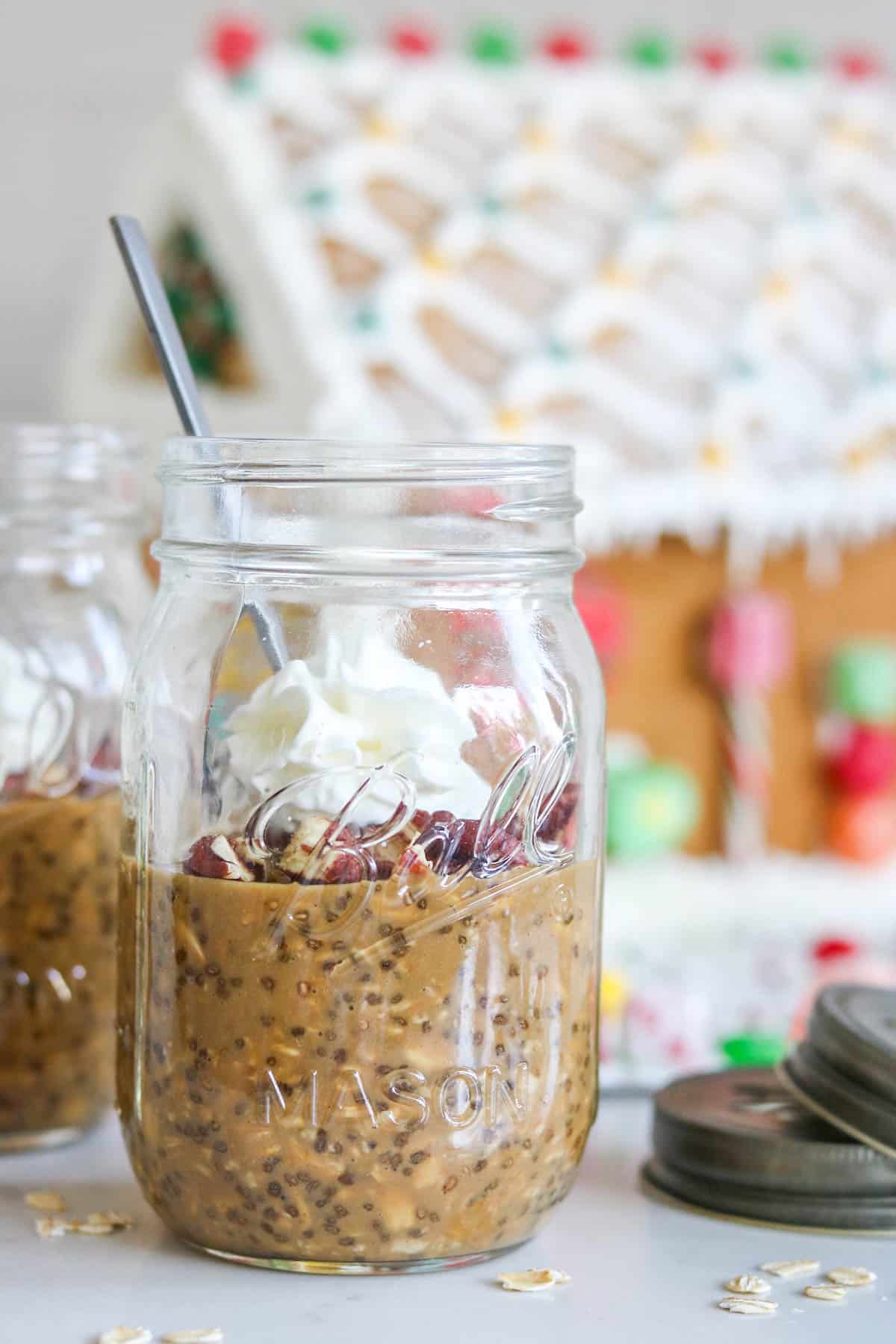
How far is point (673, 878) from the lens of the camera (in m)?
1.95

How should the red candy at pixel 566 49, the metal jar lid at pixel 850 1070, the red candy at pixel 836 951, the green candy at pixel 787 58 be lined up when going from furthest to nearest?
the green candy at pixel 787 58
the red candy at pixel 566 49
the red candy at pixel 836 951
the metal jar lid at pixel 850 1070

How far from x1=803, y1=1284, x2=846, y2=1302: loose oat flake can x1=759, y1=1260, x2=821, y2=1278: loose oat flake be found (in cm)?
1

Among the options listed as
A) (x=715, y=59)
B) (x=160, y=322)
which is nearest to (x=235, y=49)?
(x=715, y=59)

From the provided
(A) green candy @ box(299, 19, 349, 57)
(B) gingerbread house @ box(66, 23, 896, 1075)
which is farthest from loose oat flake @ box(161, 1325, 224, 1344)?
(A) green candy @ box(299, 19, 349, 57)

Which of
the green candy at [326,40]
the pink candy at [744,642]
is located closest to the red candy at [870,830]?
the pink candy at [744,642]

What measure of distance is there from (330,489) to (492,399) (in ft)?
3.88

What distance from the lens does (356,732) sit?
0.61m

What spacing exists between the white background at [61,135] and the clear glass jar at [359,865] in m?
1.59

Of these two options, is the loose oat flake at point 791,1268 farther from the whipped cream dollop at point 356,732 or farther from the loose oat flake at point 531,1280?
the whipped cream dollop at point 356,732

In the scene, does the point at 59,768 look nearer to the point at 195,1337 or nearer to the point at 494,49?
the point at 195,1337

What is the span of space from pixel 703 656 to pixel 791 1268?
1.42m

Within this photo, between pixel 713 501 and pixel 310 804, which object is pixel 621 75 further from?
pixel 310 804

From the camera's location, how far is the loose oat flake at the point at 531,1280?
24.2 inches

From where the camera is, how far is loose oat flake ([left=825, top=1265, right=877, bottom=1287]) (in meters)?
0.63
